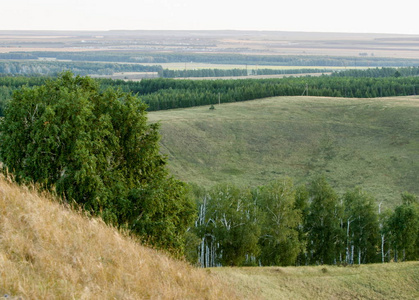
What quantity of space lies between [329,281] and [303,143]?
91.9m

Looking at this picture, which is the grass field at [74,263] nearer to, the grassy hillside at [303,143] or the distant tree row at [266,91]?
the grassy hillside at [303,143]

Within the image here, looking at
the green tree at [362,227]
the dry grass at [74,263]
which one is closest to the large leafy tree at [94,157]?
the dry grass at [74,263]

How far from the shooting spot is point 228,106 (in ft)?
513

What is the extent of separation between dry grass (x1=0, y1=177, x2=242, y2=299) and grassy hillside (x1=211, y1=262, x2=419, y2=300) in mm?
9600

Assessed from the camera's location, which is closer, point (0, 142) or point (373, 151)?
point (0, 142)

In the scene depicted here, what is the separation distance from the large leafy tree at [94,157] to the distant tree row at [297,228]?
15732mm

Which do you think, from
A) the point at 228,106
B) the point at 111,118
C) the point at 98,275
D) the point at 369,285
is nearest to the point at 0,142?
the point at 111,118

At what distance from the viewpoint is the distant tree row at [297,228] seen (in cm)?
5200

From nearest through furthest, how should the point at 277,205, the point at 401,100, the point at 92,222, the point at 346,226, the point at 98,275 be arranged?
the point at 98,275
the point at 92,222
the point at 277,205
the point at 346,226
the point at 401,100

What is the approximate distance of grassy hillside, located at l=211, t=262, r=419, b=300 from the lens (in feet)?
97.3

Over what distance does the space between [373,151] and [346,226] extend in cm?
5811

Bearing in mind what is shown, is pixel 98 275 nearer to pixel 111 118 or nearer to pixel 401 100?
pixel 111 118

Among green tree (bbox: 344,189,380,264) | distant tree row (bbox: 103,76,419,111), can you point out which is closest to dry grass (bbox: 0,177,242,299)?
green tree (bbox: 344,189,380,264)

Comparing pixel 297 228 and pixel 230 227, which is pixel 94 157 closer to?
pixel 230 227
